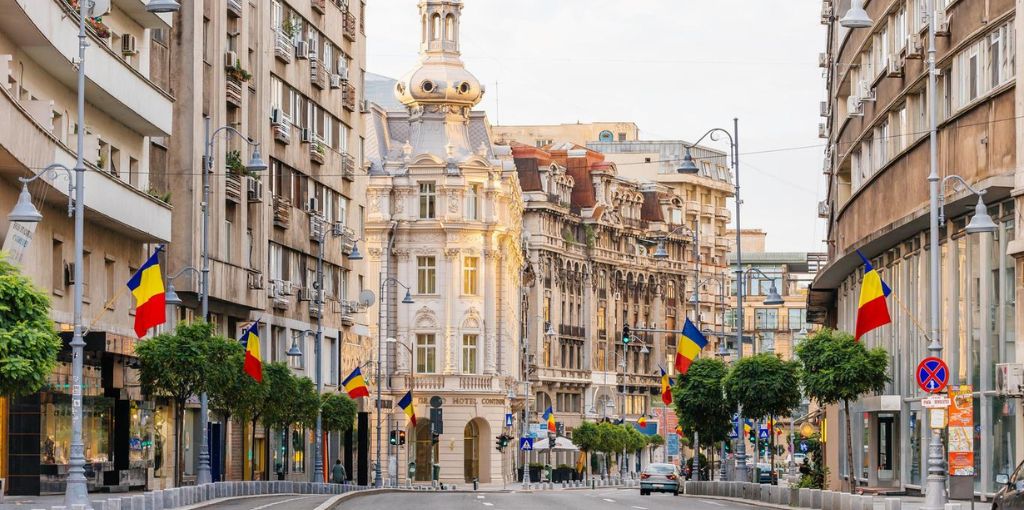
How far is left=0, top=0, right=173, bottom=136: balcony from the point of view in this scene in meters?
39.5

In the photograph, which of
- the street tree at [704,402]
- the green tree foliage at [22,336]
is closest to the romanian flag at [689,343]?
the street tree at [704,402]

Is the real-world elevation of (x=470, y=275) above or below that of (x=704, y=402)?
above

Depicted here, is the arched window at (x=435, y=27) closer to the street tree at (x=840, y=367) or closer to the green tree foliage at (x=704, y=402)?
the green tree foliage at (x=704, y=402)

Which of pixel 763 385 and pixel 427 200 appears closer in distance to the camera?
pixel 763 385

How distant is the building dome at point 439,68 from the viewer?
109875 mm

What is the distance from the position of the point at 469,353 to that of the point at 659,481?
40.1 meters

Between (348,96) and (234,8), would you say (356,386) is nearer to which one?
(348,96)

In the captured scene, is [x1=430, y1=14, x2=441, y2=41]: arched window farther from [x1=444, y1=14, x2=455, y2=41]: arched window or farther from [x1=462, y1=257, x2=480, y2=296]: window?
[x1=462, y1=257, x2=480, y2=296]: window

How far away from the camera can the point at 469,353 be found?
109500mm

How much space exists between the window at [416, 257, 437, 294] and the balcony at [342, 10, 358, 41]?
3041 cm

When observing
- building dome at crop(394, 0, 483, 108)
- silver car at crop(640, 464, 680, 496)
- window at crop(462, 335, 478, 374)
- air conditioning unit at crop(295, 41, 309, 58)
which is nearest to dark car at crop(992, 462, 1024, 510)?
silver car at crop(640, 464, 680, 496)

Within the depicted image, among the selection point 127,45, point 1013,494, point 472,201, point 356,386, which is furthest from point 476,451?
point 1013,494

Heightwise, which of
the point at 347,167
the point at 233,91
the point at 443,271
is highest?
the point at 233,91

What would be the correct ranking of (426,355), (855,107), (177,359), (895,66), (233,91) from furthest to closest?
(426,355) → (233,91) → (855,107) → (895,66) → (177,359)
